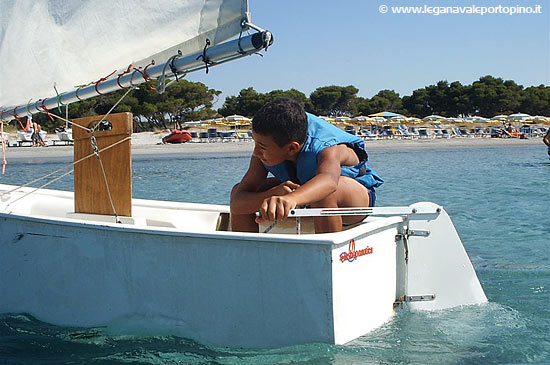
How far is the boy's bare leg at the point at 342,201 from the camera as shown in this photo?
10.5ft

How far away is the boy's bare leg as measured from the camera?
126 inches

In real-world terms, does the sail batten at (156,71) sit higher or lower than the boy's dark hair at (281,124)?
higher

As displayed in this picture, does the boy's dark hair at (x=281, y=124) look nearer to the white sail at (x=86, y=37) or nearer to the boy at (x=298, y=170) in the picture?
the boy at (x=298, y=170)

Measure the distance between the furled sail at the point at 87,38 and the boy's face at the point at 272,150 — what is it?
1.10 meters

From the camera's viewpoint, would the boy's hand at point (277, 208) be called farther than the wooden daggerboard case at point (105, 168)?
No

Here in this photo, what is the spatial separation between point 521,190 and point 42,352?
452 inches

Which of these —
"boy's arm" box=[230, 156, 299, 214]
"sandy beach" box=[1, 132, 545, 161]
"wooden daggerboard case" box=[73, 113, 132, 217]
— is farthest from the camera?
"sandy beach" box=[1, 132, 545, 161]

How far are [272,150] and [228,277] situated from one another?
69cm

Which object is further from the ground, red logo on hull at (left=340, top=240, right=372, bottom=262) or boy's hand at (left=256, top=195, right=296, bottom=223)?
boy's hand at (left=256, top=195, right=296, bottom=223)

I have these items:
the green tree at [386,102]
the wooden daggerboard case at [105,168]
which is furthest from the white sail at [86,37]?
the green tree at [386,102]

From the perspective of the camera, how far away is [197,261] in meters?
3.05

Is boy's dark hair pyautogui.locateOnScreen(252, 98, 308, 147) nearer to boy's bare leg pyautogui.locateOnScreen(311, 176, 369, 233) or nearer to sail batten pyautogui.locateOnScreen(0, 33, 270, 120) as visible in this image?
boy's bare leg pyautogui.locateOnScreen(311, 176, 369, 233)

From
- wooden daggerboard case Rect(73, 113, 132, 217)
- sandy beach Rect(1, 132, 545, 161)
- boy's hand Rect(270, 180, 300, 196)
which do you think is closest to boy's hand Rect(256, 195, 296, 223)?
boy's hand Rect(270, 180, 300, 196)

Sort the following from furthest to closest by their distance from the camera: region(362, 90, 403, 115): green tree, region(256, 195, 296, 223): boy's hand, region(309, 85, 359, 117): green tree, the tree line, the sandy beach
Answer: region(362, 90, 403, 115): green tree, region(309, 85, 359, 117): green tree, the tree line, the sandy beach, region(256, 195, 296, 223): boy's hand
